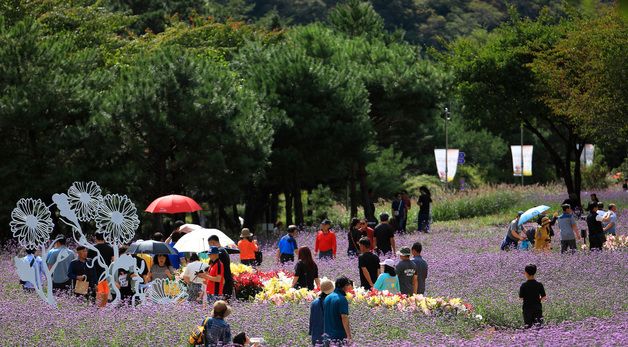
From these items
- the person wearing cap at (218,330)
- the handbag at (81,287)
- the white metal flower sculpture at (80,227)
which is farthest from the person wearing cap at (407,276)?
the person wearing cap at (218,330)

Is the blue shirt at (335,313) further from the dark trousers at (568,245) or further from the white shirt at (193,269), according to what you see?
the dark trousers at (568,245)

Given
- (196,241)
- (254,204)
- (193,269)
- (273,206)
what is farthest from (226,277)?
(273,206)

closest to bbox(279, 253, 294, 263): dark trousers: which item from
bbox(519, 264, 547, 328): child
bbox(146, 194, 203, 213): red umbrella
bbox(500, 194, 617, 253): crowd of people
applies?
bbox(146, 194, 203, 213): red umbrella

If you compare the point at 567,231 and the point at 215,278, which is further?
the point at 567,231

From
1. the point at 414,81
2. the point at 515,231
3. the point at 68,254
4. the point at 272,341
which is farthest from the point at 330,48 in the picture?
the point at 272,341

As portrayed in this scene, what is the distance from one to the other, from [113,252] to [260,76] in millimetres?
23169

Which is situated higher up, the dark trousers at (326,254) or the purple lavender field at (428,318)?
the dark trousers at (326,254)

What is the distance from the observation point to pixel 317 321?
1227 cm

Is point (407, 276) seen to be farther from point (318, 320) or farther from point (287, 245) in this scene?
point (287, 245)

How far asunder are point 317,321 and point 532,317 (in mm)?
3533

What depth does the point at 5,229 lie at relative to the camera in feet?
113

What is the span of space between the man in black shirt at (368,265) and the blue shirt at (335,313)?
4668 mm

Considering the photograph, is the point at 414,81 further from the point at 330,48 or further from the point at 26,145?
the point at 26,145

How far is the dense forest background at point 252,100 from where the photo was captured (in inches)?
1330
